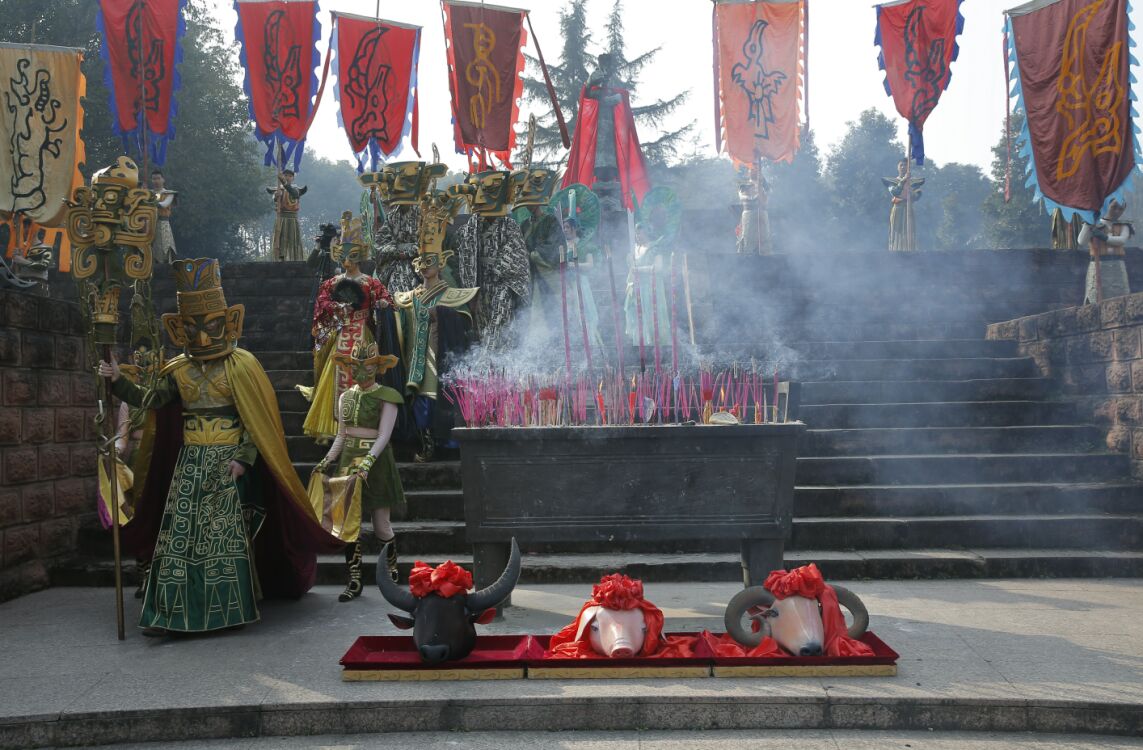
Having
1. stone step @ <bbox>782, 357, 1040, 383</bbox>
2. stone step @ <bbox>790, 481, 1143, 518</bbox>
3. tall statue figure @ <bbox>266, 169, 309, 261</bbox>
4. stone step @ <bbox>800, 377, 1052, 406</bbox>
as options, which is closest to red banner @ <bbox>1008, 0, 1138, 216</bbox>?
stone step @ <bbox>782, 357, 1040, 383</bbox>

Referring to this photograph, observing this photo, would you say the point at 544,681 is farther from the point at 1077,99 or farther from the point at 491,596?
the point at 1077,99

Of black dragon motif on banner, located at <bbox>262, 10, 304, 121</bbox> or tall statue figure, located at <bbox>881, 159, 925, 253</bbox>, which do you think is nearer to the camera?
black dragon motif on banner, located at <bbox>262, 10, 304, 121</bbox>

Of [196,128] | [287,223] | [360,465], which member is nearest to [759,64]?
[287,223]

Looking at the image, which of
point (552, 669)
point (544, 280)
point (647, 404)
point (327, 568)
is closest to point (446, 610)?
point (552, 669)

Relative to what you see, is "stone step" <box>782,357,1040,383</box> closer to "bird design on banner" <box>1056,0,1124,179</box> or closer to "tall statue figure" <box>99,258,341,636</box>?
"bird design on banner" <box>1056,0,1124,179</box>

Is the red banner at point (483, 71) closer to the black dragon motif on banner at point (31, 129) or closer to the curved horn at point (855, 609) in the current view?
the black dragon motif on banner at point (31, 129)

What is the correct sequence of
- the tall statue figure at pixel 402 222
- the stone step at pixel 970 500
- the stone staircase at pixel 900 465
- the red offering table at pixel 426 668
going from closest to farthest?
the red offering table at pixel 426 668 < the stone staircase at pixel 900 465 < the stone step at pixel 970 500 < the tall statue figure at pixel 402 222

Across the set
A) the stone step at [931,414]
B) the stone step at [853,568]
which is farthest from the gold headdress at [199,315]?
the stone step at [931,414]

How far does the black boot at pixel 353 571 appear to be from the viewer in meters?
5.92

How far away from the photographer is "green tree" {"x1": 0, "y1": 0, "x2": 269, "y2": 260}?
24.1 m

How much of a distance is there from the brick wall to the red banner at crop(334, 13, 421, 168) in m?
7.38

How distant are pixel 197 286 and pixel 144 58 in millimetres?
8790

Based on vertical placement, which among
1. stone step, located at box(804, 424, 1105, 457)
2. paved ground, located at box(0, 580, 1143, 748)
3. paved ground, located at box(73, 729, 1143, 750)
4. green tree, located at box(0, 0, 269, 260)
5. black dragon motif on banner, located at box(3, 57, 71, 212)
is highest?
green tree, located at box(0, 0, 269, 260)

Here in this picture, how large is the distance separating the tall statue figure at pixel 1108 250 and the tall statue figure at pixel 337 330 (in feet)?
23.8
